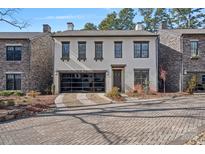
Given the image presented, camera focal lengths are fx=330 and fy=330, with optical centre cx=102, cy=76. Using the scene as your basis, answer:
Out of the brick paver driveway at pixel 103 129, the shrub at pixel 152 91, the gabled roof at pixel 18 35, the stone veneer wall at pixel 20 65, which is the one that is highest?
the gabled roof at pixel 18 35

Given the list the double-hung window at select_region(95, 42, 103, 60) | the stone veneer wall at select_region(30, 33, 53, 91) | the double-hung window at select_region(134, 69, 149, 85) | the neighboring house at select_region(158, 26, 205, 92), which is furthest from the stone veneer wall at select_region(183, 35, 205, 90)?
the stone veneer wall at select_region(30, 33, 53, 91)

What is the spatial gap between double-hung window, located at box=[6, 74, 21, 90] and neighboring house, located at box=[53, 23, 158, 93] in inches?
143

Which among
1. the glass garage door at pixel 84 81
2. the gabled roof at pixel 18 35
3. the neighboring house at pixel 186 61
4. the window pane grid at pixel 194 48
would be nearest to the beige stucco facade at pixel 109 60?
the glass garage door at pixel 84 81

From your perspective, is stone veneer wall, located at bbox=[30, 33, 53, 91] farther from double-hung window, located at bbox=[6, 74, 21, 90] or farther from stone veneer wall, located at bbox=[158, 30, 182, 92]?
stone veneer wall, located at bbox=[158, 30, 182, 92]

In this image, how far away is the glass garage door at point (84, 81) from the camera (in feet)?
108

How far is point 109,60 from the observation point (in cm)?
3297

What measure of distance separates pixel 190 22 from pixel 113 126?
167 ft

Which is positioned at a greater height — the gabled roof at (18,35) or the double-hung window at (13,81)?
the gabled roof at (18,35)

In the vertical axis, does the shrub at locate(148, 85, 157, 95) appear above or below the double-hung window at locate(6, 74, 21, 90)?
below

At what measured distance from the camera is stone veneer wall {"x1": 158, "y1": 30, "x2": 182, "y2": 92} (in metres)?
33.9

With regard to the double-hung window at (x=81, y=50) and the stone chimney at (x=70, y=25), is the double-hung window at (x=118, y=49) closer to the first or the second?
the double-hung window at (x=81, y=50)

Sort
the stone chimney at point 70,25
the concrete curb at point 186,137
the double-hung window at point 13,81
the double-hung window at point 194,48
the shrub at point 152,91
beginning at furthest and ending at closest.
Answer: the stone chimney at point 70,25
the double-hung window at point 194,48
the double-hung window at point 13,81
the shrub at point 152,91
the concrete curb at point 186,137
